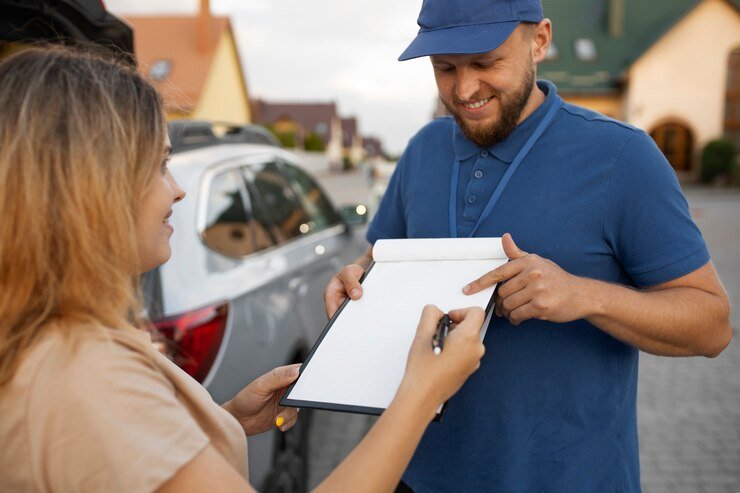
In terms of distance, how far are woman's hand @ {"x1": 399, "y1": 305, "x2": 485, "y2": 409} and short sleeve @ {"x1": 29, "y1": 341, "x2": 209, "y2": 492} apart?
0.42m

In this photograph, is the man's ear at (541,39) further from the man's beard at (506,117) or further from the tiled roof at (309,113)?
the tiled roof at (309,113)

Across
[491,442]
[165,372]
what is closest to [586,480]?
[491,442]

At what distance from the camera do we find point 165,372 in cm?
111

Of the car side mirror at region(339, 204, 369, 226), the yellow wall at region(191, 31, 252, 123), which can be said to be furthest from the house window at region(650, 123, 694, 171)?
A: the car side mirror at region(339, 204, 369, 226)

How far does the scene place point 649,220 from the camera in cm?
160

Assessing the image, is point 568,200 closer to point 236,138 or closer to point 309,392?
point 309,392

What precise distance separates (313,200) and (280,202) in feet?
2.24

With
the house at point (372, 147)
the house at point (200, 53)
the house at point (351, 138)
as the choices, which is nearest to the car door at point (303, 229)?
the house at point (200, 53)

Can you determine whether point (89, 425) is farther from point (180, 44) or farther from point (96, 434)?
point (180, 44)

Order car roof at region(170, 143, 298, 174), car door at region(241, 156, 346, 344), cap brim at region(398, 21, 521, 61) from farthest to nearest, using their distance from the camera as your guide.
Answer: car door at region(241, 156, 346, 344) → car roof at region(170, 143, 298, 174) → cap brim at region(398, 21, 521, 61)

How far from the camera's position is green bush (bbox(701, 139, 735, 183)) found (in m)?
27.0

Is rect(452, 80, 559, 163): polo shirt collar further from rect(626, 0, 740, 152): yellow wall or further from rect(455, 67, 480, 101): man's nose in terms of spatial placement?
rect(626, 0, 740, 152): yellow wall

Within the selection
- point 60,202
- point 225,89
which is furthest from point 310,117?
point 60,202

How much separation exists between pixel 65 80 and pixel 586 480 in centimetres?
155
